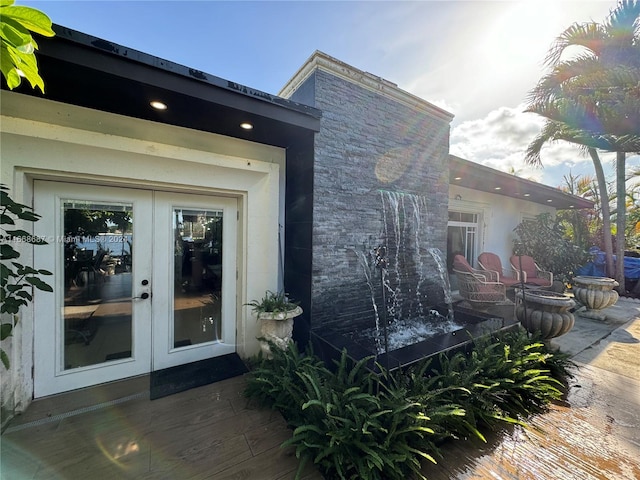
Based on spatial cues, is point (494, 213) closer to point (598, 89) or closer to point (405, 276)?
point (598, 89)

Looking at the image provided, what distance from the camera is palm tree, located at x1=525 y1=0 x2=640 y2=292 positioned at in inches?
215

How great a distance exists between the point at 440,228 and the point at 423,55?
2.80 m

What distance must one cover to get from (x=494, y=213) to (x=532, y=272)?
1.89m

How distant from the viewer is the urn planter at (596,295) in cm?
516

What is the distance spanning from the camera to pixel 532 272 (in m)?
7.00

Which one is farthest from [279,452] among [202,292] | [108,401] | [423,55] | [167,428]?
[423,55]

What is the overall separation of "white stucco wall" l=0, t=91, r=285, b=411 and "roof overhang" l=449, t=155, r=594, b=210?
3.64 m

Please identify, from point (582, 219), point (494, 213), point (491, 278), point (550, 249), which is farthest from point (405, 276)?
point (582, 219)

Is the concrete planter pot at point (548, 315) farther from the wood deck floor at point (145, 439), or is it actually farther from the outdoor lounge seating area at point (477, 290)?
the wood deck floor at point (145, 439)

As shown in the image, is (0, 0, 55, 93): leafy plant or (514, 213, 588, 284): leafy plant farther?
(514, 213, 588, 284): leafy plant

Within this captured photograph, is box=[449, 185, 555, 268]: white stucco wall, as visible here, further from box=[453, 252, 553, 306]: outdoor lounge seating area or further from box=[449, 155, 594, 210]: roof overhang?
Result: box=[453, 252, 553, 306]: outdoor lounge seating area

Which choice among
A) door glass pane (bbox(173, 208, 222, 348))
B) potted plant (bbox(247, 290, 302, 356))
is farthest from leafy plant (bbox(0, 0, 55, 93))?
potted plant (bbox(247, 290, 302, 356))

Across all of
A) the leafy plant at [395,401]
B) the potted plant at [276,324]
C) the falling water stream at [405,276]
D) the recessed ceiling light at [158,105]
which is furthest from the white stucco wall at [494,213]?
the recessed ceiling light at [158,105]

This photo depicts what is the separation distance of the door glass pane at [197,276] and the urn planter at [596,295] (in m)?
7.16
